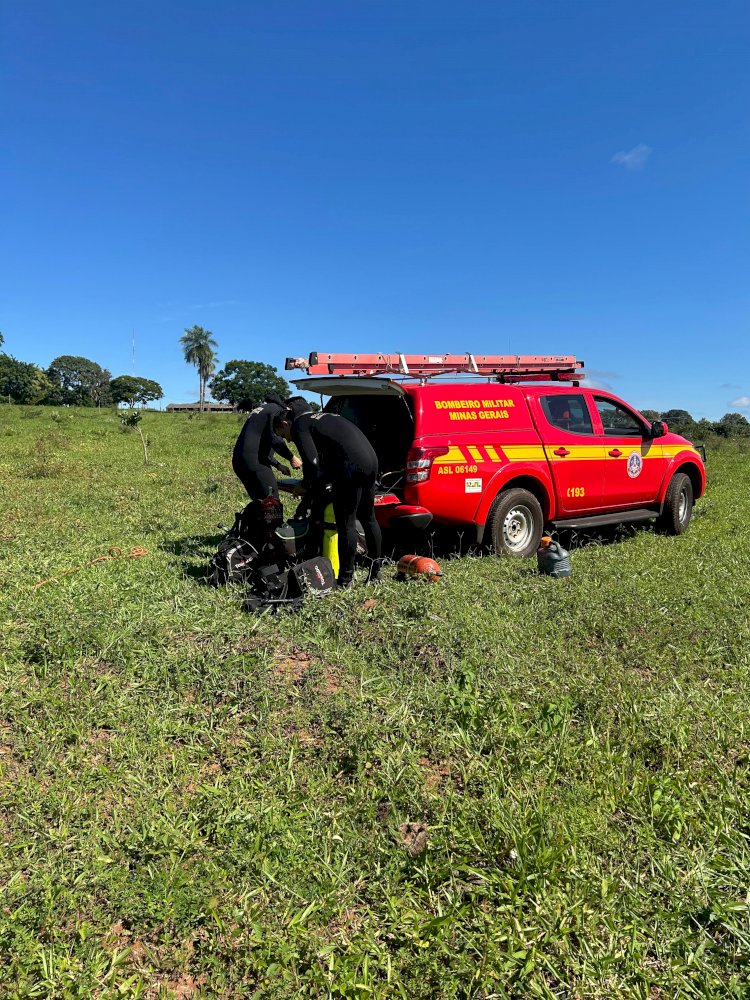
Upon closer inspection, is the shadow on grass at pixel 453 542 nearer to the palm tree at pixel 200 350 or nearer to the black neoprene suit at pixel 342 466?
→ the black neoprene suit at pixel 342 466

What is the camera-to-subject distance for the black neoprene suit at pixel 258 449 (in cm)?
604

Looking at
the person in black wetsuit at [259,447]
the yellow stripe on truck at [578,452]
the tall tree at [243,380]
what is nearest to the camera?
the person in black wetsuit at [259,447]

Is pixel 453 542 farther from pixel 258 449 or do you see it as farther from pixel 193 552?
pixel 193 552

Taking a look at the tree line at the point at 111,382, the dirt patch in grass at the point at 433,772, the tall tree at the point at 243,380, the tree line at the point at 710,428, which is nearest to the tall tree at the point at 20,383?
the tree line at the point at 111,382

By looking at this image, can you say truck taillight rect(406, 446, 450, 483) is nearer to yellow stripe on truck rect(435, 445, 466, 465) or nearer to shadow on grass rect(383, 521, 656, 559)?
yellow stripe on truck rect(435, 445, 466, 465)

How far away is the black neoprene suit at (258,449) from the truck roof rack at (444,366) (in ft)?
1.93

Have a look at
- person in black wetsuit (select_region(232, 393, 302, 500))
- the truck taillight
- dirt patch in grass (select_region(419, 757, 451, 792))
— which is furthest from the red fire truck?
dirt patch in grass (select_region(419, 757, 451, 792))

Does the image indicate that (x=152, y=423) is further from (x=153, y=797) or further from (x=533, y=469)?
(x=153, y=797)

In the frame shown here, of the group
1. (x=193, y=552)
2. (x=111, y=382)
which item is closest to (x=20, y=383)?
(x=111, y=382)

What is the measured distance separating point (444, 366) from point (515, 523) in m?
1.99

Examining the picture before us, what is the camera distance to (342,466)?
16.8 feet

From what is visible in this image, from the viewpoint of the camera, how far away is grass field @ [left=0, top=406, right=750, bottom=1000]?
1956 mm

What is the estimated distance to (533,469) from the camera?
22.1ft

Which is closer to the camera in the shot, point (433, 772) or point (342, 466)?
point (433, 772)
